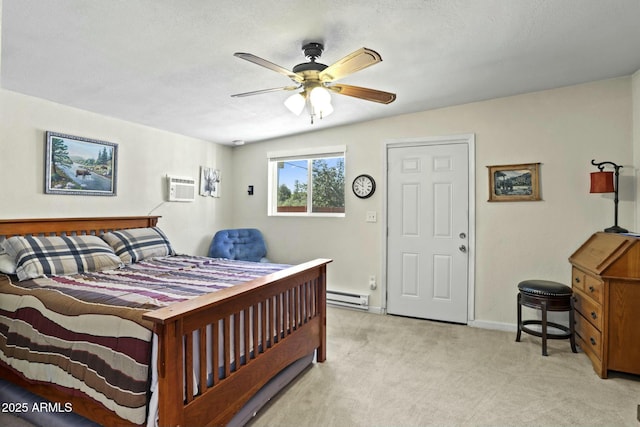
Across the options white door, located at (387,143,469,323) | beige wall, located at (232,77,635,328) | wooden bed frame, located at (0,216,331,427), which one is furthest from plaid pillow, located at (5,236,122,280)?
white door, located at (387,143,469,323)

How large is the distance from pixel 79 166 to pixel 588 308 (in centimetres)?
441

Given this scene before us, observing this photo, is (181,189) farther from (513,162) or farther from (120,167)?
(513,162)

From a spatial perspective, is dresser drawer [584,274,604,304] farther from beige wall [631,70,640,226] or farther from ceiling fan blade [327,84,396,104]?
ceiling fan blade [327,84,396,104]

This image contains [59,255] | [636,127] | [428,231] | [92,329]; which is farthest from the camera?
[428,231]

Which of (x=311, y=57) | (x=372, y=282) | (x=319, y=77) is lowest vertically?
(x=372, y=282)

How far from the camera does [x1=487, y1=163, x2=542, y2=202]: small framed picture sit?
335 centimetres

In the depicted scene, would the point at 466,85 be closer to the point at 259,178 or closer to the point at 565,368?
the point at 565,368

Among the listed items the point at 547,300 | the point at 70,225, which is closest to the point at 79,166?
the point at 70,225

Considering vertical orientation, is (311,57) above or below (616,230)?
above

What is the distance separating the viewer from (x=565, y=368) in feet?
8.56

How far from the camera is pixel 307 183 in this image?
4586 millimetres

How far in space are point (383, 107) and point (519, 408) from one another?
2796 millimetres

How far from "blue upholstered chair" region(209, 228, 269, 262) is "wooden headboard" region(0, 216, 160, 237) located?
838 mm

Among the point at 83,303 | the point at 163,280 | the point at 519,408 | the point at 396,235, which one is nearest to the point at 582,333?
the point at 519,408
